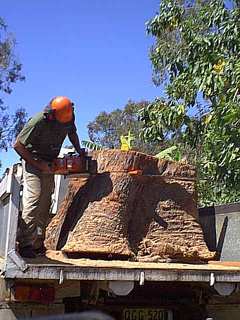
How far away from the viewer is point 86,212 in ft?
17.1

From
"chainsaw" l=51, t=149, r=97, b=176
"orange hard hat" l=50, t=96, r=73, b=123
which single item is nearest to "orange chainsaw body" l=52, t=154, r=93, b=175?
"chainsaw" l=51, t=149, r=97, b=176

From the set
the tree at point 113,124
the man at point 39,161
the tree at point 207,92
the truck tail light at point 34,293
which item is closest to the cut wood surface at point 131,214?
the man at point 39,161

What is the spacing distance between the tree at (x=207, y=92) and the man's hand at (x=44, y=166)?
3715mm

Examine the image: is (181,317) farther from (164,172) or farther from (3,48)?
(3,48)

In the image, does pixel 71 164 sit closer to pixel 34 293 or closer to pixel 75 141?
pixel 75 141

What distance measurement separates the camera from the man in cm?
487

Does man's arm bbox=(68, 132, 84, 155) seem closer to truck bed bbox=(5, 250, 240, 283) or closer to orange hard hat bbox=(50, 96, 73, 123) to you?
orange hard hat bbox=(50, 96, 73, 123)

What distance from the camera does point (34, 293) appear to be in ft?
13.4

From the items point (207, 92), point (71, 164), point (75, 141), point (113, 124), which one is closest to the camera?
point (71, 164)

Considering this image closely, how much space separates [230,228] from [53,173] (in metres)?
1.64

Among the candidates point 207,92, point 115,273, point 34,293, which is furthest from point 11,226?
point 207,92

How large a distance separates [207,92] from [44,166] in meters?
4.84

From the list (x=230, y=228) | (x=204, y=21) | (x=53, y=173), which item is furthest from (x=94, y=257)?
(x=204, y=21)

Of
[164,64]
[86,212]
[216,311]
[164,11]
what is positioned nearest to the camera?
[216,311]
